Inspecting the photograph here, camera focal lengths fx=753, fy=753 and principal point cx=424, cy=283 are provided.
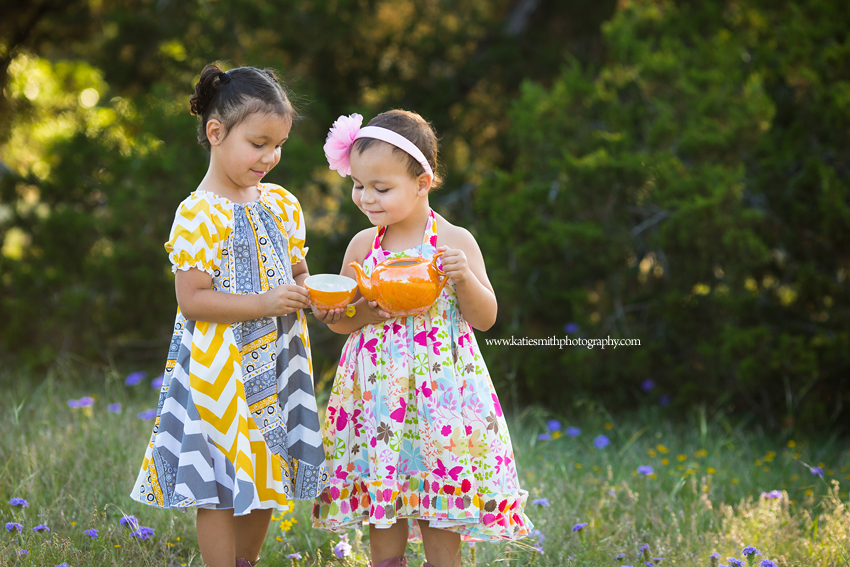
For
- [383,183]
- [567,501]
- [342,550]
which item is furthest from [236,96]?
[567,501]

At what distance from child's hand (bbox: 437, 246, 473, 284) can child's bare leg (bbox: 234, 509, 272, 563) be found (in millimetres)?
885

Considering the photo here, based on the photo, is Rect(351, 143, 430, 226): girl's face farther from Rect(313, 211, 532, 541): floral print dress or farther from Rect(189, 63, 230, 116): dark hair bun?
Rect(189, 63, 230, 116): dark hair bun

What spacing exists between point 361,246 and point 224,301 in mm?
478

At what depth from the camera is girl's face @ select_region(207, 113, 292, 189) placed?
2.02m

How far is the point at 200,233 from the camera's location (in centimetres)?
196

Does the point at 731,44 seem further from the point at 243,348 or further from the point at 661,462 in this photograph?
the point at 243,348

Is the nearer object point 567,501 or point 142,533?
point 142,533

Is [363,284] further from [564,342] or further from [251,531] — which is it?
[564,342]

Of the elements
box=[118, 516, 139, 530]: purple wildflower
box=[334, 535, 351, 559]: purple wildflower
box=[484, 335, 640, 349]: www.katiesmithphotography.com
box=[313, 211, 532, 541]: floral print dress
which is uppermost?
box=[484, 335, 640, 349]: www.katiesmithphotography.com

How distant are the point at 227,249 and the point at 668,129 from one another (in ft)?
8.82

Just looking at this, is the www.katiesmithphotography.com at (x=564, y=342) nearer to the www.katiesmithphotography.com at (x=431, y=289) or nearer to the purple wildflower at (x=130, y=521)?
the www.katiesmithphotography.com at (x=431, y=289)

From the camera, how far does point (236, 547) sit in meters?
2.21

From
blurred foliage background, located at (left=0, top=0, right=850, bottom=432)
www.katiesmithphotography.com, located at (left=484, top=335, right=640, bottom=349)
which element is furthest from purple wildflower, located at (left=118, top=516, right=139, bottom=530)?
www.katiesmithphotography.com, located at (left=484, top=335, right=640, bottom=349)

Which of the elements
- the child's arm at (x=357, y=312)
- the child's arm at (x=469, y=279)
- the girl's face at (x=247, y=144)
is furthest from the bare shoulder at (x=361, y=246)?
the girl's face at (x=247, y=144)
